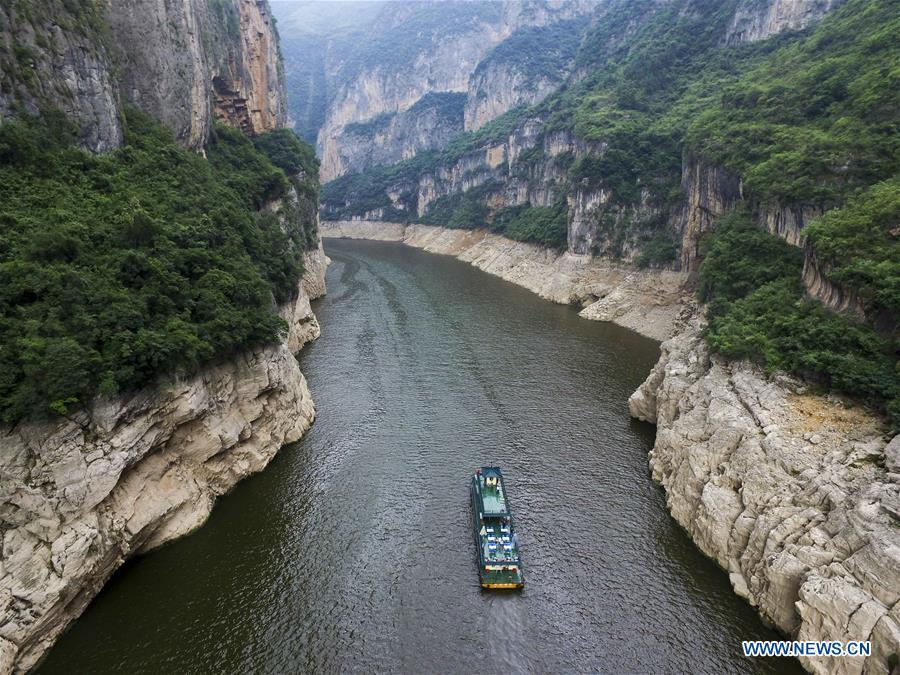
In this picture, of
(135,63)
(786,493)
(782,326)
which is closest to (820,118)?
(782,326)

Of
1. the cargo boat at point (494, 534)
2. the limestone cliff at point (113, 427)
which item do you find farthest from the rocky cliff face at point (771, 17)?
the cargo boat at point (494, 534)

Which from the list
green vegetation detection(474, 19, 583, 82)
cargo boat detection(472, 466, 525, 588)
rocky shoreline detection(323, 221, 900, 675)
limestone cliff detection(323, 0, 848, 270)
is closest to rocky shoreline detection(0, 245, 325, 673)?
cargo boat detection(472, 466, 525, 588)

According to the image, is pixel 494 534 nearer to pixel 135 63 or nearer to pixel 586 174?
pixel 135 63

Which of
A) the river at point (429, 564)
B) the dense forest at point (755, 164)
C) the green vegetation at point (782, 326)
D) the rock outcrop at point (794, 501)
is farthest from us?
the dense forest at point (755, 164)

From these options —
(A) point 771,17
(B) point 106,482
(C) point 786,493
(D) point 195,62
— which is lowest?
(B) point 106,482

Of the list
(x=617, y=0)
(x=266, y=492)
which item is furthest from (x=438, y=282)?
(x=617, y=0)

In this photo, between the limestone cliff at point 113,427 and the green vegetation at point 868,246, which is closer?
the limestone cliff at point 113,427

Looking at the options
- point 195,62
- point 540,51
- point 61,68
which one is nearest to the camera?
point 61,68

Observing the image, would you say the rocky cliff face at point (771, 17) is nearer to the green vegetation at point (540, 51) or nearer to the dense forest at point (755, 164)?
the dense forest at point (755, 164)
